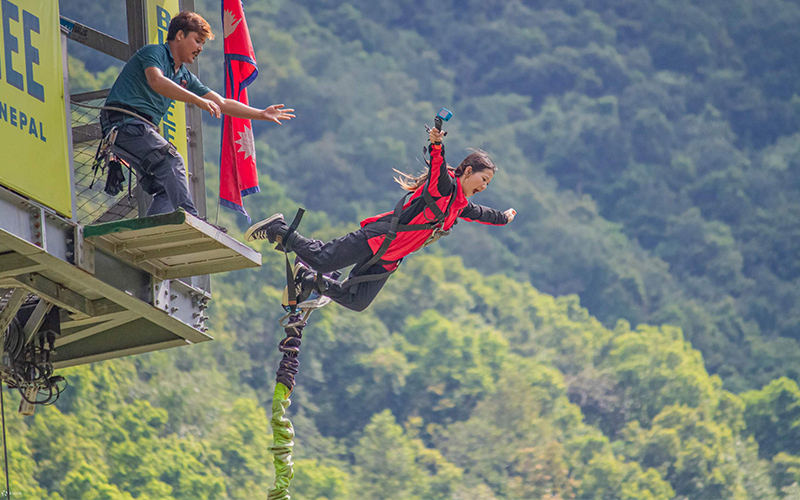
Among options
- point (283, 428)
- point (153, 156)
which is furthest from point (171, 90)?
point (283, 428)

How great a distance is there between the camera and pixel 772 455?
5325 cm

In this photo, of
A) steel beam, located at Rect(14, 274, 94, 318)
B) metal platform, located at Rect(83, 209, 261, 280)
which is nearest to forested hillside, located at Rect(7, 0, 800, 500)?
steel beam, located at Rect(14, 274, 94, 318)

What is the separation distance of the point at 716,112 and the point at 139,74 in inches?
3293

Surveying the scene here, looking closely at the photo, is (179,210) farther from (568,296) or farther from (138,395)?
(568,296)

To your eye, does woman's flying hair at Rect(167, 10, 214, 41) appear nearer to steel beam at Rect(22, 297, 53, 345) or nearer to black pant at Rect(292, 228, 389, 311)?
black pant at Rect(292, 228, 389, 311)

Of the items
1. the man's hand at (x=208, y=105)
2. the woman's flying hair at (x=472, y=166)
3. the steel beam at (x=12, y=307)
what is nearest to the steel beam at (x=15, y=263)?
the steel beam at (x=12, y=307)

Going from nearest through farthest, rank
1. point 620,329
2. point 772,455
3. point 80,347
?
point 80,347
point 772,455
point 620,329

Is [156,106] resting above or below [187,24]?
below

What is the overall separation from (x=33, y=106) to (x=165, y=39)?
1.71 m

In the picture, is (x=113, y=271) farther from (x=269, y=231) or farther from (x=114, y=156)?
(x=269, y=231)

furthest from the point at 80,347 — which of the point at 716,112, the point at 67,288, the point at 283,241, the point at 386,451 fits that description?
the point at 716,112

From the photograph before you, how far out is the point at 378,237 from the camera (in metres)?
8.47

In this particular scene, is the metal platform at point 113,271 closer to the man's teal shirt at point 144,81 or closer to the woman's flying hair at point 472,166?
the man's teal shirt at point 144,81

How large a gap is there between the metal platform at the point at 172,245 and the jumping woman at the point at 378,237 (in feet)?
0.65
